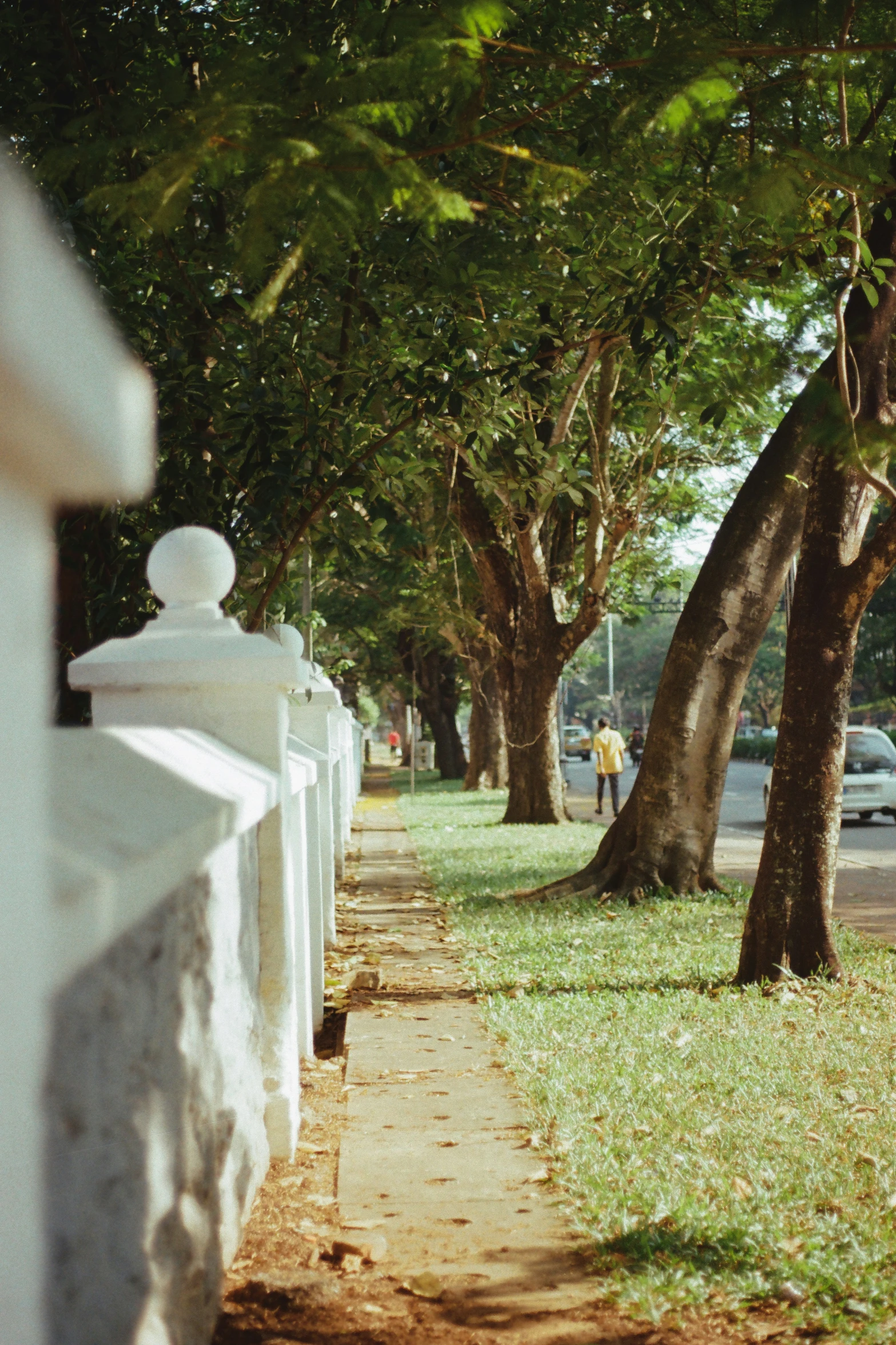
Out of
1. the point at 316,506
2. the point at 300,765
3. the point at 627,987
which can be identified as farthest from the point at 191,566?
the point at 627,987

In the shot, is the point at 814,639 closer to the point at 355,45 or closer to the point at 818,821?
the point at 818,821

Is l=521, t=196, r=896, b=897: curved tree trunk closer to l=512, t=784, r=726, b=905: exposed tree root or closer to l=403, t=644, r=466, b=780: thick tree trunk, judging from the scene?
l=512, t=784, r=726, b=905: exposed tree root

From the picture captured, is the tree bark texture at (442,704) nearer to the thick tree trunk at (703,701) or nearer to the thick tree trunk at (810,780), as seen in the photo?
the thick tree trunk at (703,701)

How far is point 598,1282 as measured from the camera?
3.66 meters

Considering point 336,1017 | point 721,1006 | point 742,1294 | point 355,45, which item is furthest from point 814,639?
point 742,1294

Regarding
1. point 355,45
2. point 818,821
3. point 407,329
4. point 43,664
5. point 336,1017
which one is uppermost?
point 355,45

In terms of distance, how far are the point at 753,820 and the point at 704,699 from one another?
13.7m

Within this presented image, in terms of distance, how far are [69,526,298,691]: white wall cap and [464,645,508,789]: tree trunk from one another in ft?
89.4

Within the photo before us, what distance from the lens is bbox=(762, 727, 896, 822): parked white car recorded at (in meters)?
21.4

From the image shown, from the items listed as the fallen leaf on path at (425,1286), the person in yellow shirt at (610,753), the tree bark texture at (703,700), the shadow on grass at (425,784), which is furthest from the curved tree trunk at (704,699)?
the shadow on grass at (425,784)

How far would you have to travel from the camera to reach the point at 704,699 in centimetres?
1147

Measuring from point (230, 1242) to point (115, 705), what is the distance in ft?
5.24

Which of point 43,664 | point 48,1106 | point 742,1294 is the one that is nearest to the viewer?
point 43,664

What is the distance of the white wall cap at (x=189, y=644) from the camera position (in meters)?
4.07
